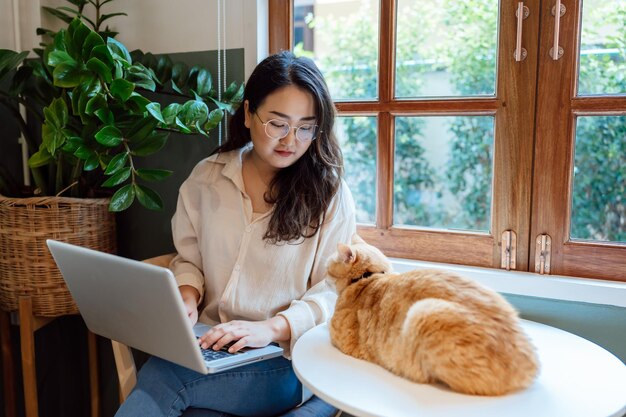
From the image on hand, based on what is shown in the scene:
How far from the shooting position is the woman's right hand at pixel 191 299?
1.46 metres

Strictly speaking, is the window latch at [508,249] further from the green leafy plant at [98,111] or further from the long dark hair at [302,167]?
the green leafy plant at [98,111]

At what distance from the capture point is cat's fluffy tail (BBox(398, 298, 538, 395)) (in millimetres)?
897

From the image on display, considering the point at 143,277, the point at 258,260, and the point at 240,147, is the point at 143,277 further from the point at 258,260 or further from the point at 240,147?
the point at 240,147

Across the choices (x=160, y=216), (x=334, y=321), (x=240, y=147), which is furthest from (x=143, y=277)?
(x=160, y=216)

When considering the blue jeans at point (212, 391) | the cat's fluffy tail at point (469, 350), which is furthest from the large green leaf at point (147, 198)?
the cat's fluffy tail at point (469, 350)

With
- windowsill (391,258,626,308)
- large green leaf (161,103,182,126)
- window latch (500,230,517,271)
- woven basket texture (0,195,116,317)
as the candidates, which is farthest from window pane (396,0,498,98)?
woven basket texture (0,195,116,317)

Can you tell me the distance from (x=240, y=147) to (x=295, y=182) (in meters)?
0.22

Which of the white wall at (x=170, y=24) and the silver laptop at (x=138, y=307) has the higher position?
the white wall at (x=170, y=24)

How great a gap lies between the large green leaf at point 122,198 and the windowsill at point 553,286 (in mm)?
846

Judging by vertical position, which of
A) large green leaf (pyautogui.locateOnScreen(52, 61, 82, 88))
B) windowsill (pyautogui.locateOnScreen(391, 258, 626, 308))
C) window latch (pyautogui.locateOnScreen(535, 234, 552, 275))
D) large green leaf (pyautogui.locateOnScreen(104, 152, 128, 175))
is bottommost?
windowsill (pyautogui.locateOnScreen(391, 258, 626, 308))

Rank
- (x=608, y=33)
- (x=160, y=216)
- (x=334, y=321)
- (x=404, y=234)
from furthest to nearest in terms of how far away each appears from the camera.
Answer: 1. (x=160, y=216)
2. (x=404, y=234)
3. (x=608, y=33)
4. (x=334, y=321)

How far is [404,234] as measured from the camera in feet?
5.68

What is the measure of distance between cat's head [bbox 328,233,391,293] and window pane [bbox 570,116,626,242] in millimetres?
668

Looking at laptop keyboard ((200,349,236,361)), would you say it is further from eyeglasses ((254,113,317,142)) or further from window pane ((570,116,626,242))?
window pane ((570,116,626,242))
